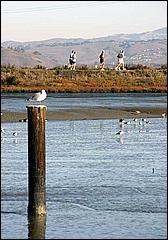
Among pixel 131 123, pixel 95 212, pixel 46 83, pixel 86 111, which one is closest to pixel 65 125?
pixel 131 123

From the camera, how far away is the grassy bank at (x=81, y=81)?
57344 millimetres

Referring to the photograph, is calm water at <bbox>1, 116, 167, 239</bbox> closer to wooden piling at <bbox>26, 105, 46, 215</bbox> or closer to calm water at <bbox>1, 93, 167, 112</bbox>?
wooden piling at <bbox>26, 105, 46, 215</bbox>

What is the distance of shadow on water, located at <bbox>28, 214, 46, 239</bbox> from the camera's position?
15.2 meters

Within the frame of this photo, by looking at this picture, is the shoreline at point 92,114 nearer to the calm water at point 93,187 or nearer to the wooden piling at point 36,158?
the calm water at point 93,187

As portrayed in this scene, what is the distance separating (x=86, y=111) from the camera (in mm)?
42469

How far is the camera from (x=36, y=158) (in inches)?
624

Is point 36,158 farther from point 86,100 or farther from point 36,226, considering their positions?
point 86,100

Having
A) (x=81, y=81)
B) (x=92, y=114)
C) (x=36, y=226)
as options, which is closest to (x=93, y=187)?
(x=36, y=226)

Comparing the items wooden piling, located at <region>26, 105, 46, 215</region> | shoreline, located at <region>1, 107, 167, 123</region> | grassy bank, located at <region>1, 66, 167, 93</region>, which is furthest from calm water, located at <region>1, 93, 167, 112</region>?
wooden piling, located at <region>26, 105, 46, 215</region>

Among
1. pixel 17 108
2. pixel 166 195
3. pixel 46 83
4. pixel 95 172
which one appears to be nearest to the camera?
pixel 166 195

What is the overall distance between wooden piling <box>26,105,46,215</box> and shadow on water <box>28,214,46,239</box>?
0.33 ft

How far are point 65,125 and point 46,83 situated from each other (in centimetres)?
2278

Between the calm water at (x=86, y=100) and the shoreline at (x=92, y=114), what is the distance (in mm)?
1241

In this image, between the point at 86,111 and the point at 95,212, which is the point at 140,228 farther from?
the point at 86,111
